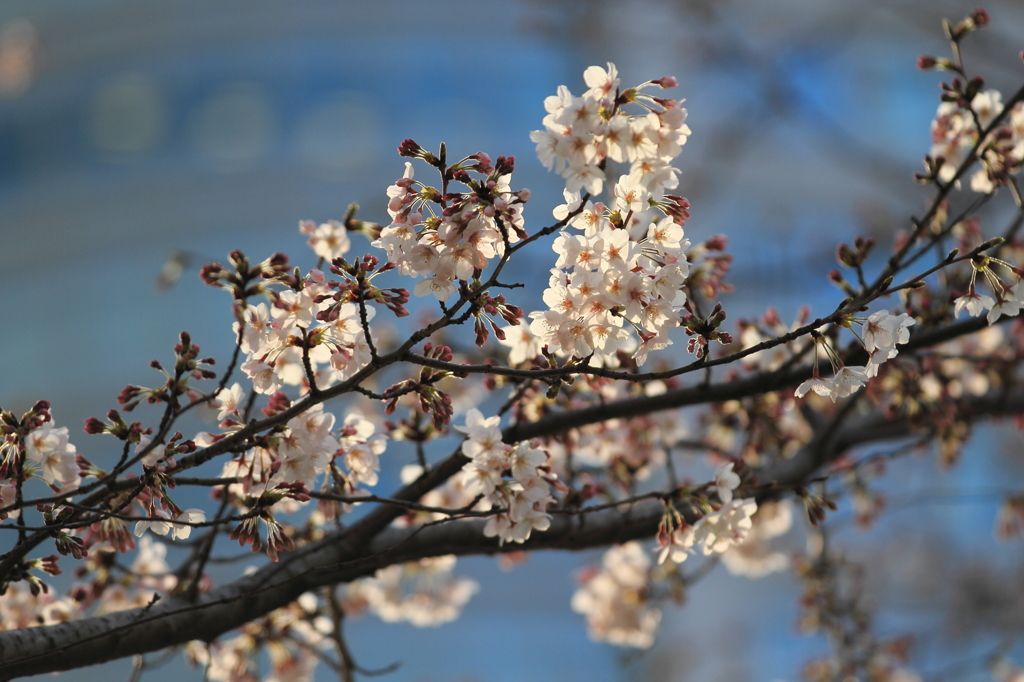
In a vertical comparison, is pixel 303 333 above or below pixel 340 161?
below

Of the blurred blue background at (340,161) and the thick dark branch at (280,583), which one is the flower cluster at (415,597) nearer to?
the thick dark branch at (280,583)

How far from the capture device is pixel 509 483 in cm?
163

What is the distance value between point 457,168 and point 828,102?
11.0 meters

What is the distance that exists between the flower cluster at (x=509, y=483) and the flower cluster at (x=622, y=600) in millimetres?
1429

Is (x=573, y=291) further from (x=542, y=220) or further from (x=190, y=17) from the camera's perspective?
(x=190, y=17)

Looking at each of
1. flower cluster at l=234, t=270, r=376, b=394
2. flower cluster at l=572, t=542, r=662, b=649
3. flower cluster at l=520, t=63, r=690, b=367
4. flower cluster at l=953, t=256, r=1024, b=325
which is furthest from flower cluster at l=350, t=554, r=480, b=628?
flower cluster at l=953, t=256, r=1024, b=325

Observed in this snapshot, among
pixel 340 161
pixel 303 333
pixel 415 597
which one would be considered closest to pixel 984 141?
pixel 303 333

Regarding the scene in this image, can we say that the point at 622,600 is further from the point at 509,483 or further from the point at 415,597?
the point at 509,483

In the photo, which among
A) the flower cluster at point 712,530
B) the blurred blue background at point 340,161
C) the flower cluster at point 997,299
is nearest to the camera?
the flower cluster at point 997,299

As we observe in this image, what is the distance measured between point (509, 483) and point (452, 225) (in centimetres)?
56

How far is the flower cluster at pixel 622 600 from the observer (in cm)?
308

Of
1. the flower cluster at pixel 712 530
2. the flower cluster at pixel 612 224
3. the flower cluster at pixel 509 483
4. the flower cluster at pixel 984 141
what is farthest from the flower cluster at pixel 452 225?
the flower cluster at pixel 984 141

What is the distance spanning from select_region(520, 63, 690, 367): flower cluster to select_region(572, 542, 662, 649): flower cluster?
1.74 m

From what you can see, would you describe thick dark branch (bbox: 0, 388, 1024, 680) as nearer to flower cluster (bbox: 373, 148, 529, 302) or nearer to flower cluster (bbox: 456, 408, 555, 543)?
flower cluster (bbox: 456, 408, 555, 543)
